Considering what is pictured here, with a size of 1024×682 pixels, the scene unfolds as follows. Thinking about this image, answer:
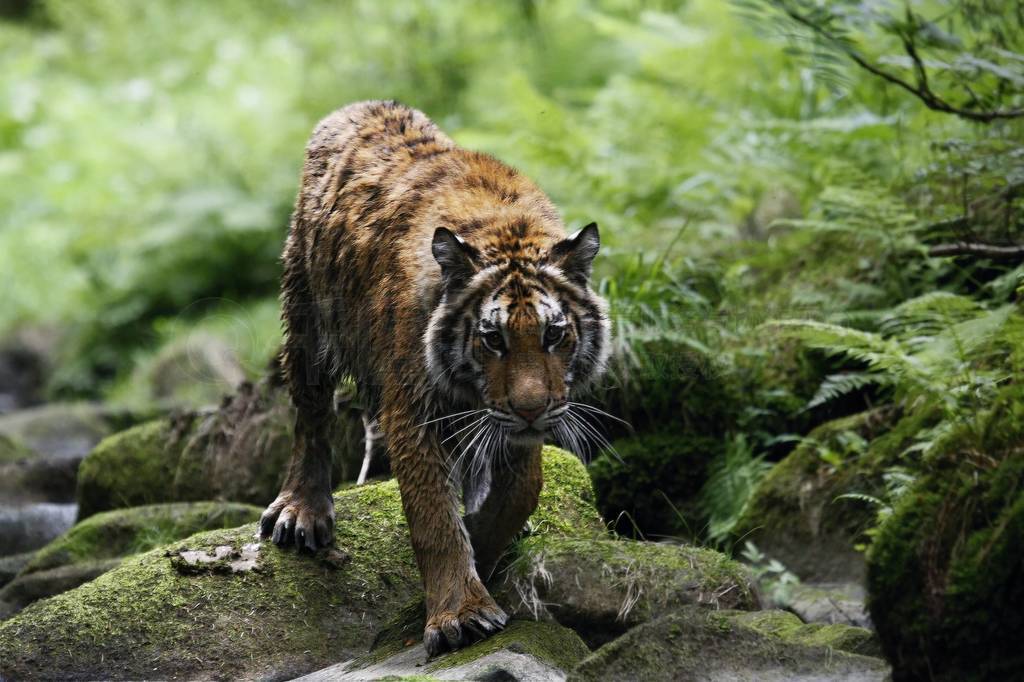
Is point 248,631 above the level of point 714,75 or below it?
below

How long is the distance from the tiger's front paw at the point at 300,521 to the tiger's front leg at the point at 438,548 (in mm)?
1090

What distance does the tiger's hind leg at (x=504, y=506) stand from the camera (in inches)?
221

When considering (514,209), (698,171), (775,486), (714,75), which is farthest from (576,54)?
(514,209)

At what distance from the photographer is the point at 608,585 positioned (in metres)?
5.50

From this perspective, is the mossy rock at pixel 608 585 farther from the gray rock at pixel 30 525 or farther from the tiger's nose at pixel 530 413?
the gray rock at pixel 30 525

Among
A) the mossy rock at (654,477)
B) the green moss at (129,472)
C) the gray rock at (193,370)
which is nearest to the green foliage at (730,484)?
the mossy rock at (654,477)

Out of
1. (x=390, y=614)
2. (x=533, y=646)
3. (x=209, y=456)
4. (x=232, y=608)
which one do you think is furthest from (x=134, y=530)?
(x=533, y=646)

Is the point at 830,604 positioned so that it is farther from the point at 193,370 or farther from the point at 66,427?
the point at 193,370

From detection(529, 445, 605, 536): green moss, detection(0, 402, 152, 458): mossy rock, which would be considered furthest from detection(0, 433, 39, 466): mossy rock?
detection(529, 445, 605, 536): green moss

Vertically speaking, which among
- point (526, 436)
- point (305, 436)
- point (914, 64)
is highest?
point (914, 64)

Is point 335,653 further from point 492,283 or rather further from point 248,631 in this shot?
point 492,283

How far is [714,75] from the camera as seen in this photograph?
11727 mm

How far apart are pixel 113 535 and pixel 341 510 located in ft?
6.93

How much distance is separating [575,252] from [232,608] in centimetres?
252
